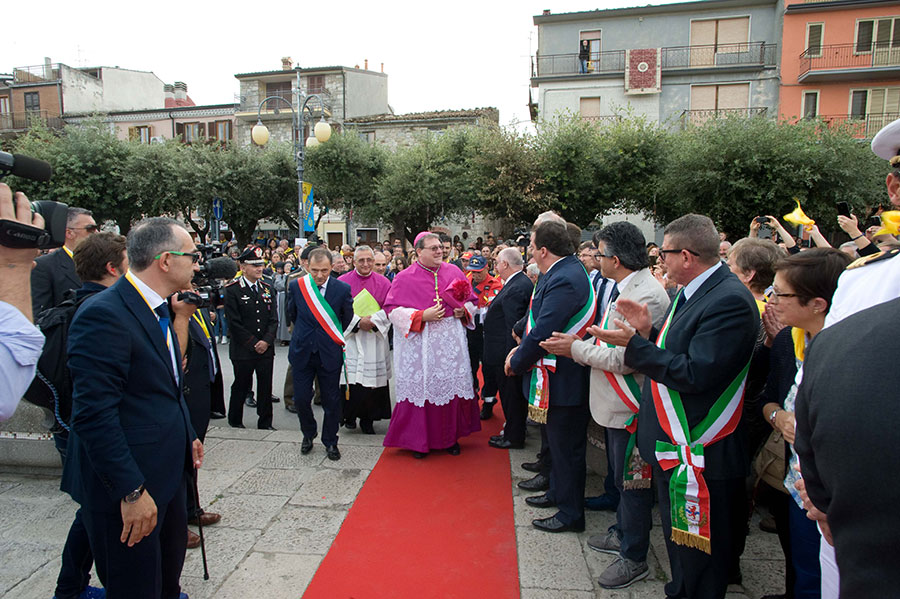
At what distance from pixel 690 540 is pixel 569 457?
1181mm

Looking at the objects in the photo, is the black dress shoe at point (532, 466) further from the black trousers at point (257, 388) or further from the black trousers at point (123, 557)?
the black trousers at point (123, 557)

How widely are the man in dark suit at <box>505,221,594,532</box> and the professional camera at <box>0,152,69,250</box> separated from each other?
2.72 metres

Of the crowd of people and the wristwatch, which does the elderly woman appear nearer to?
the crowd of people

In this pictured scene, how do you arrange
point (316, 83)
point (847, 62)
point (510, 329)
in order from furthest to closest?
point (316, 83) → point (847, 62) → point (510, 329)

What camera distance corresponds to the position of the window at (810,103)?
24.4 meters

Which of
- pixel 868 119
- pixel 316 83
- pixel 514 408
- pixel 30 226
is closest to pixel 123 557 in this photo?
pixel 30 226

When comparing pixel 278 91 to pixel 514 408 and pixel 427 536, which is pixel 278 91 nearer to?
pixel 514 408

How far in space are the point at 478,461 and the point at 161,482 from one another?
10.6ft

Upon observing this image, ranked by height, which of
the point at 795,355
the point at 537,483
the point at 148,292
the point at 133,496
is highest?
the point at 148,292

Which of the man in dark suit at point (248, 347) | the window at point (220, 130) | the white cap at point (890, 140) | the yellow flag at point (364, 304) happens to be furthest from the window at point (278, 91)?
the white cap at point (890, 140)

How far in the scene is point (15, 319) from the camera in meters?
1.56

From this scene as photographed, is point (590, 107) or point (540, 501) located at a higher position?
point (590, 107)

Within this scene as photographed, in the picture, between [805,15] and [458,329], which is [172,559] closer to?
[458,329]

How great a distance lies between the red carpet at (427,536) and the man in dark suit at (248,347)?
5.83 feet
